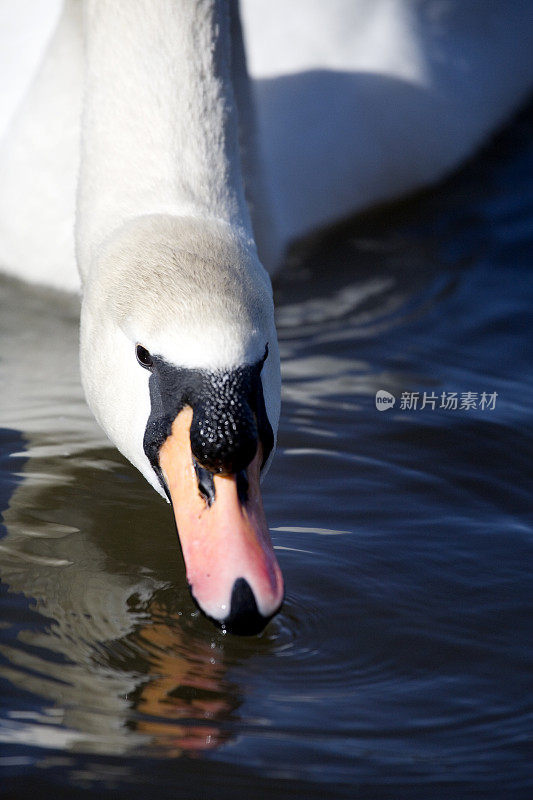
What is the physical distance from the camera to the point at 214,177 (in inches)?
178

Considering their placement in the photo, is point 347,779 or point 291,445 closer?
point 347,779

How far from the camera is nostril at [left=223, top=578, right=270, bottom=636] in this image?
3375 millimetres

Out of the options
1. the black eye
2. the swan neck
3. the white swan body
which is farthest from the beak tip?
the white swan body

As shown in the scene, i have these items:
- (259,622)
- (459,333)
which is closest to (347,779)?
(259,622)

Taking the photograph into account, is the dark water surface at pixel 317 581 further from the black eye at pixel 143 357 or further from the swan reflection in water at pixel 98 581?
the black eye at pixel 143 357

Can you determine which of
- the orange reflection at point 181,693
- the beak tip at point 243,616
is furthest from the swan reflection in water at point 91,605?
the beak tip at point 243,616

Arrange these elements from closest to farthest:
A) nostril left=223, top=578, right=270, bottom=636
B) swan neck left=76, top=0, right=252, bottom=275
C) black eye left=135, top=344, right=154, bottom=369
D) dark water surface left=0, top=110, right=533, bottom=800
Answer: nostril left=223, top=578, right=270, bottom=636 → dark water surface left=0, top=110, right=533, bottom=800 → black eye left=135, top=344, right=154, bottom=369 → swan neck left=76, top=0, right=252, bottom=275

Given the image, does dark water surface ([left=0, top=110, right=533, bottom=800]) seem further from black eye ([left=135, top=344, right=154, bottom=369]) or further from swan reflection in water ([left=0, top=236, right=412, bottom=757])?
black eye ([left=135, top=344, right=154, bottom=369])

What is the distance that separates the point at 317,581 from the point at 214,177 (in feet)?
4.31

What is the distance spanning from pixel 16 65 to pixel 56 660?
403cm

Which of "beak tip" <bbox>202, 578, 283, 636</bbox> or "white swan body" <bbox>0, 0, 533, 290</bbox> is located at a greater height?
"white swan body" <bbox>0, 0, 533, 290</bbox>

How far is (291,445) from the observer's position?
17.6 ft

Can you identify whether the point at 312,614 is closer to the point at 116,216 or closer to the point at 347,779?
the point at 347,779

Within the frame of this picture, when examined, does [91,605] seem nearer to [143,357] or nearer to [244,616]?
[143,357]
